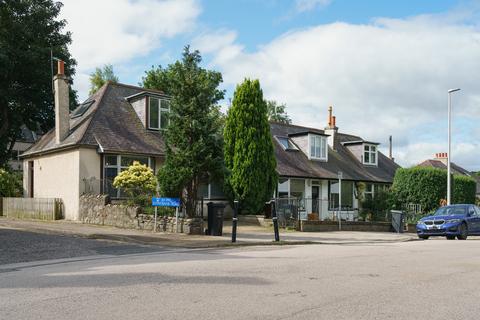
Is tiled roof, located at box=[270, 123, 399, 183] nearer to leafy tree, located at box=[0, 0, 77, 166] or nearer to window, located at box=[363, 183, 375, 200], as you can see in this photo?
window, located at box=[363, 183, 375, 200]

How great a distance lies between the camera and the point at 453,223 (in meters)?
21.5

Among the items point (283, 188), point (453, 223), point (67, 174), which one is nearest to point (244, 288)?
point (453, 223)

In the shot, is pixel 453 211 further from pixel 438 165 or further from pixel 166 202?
pixel 438 165

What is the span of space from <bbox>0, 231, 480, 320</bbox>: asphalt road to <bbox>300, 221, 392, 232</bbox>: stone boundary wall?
38.8 feet

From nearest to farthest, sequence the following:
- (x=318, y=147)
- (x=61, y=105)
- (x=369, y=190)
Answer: (x=61, y=105)
(x=318, y=147)
(x=369, y=190)

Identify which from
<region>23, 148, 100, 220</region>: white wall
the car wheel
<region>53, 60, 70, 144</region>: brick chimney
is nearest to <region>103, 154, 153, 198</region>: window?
<region>23, 148, 100, 220</region>: white wall

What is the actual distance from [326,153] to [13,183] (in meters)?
20.5

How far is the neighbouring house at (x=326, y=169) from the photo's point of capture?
32.8 meters

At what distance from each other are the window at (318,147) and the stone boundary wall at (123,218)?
17049mm

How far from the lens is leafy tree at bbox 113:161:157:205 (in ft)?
75.6

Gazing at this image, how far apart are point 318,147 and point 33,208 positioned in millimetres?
19117

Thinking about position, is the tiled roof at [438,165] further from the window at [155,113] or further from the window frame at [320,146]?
the window at [155,113]

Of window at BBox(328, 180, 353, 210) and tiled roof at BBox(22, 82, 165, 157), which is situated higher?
tiled roof at BBox(22, 82, 165, 157)

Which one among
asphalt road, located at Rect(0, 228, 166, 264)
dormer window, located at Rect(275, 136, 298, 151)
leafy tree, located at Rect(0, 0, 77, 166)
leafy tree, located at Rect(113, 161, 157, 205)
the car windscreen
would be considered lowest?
asphalt road, located at Rect(0, 228, 166, 264)
